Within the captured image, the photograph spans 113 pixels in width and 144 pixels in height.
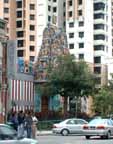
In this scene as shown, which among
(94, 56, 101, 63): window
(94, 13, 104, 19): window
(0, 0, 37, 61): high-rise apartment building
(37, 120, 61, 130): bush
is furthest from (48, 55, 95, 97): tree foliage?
(0, 0, 37, 61): high-rise apartment building

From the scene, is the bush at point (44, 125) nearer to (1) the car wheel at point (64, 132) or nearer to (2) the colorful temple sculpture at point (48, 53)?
(1) the car wheel at point (64, 132)

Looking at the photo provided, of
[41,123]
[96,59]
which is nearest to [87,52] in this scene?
[96,59]

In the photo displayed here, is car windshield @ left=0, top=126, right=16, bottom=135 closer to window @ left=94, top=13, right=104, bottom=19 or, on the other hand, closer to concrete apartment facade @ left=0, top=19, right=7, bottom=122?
concrete apartment facade @ left=0, top=19, right=7, bottom=122

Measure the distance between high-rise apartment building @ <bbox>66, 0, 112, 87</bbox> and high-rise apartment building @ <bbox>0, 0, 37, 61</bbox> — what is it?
7886 millimetres

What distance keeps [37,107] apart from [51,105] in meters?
2.49

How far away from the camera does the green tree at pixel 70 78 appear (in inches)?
2813

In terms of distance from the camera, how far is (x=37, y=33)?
129375mm

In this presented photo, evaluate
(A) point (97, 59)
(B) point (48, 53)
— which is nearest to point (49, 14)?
(A) point (97, 59)

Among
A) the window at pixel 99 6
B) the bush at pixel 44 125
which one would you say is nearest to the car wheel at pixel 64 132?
the bush at pixel 44 125

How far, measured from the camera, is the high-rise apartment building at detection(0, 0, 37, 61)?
12720 cm

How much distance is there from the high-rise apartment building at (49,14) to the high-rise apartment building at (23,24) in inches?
43.7

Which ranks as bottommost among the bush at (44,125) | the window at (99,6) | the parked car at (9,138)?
the parked car at (9,138)

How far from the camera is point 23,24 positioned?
421 feet

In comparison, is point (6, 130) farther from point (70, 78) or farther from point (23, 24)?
point (23, 24)
